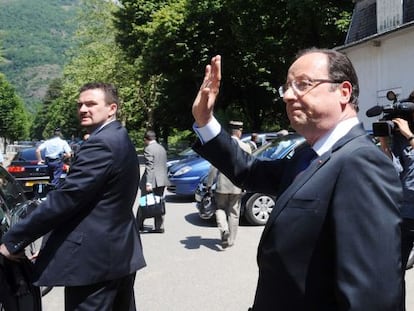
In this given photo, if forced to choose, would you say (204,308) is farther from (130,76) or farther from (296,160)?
(130,76)

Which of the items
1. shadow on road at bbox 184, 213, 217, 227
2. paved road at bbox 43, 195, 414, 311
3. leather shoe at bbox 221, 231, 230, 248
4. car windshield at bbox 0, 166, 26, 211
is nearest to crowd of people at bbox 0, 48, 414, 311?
car windshield at bbox 0, 166, 26, 211

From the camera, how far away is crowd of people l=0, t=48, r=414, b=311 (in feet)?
5.30

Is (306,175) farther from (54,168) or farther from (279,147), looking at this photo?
(54,168)

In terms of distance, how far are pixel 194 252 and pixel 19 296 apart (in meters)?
4.29

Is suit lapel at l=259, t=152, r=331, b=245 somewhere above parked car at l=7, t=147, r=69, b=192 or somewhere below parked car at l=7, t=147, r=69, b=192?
above

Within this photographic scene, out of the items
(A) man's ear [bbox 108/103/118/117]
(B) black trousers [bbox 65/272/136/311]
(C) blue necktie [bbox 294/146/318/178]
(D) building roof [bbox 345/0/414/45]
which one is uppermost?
(D) building roof [bbox 345/0/414/45]

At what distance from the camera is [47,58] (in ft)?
604

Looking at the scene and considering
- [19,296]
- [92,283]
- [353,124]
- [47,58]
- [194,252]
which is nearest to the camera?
[353,124]

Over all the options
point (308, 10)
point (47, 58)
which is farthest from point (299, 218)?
point (47, 58)

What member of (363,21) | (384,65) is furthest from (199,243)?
(363,21)

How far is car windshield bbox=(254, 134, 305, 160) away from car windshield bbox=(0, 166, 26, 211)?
17.1 ft

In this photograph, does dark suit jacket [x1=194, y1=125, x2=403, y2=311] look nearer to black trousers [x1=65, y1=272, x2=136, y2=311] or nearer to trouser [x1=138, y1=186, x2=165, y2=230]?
black trousers [x1=65, y1=272, x2=136, y2=311]

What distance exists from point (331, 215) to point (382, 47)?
1767 cm

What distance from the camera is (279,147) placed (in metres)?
9.80
